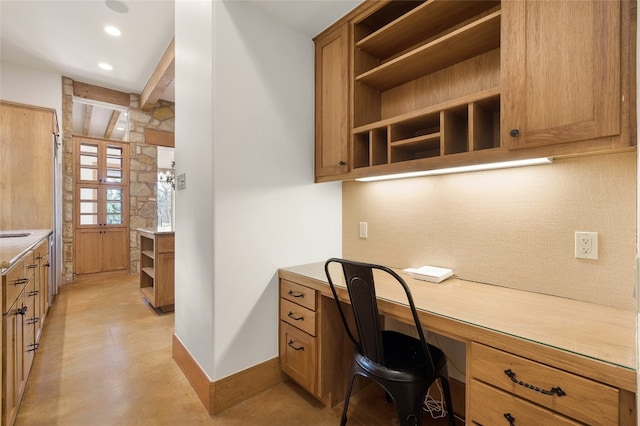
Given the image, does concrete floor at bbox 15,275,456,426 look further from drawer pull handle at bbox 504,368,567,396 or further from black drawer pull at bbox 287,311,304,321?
drawer pull handle at bbox 504,368,567,396

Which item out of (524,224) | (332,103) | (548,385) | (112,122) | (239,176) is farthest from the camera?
(112,122)

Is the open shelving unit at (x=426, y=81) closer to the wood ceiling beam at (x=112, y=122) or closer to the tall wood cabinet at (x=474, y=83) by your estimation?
the tall wood cabinet at (x=474, y=83)

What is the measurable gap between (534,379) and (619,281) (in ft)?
2.26

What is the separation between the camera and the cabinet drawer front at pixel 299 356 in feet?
5.82

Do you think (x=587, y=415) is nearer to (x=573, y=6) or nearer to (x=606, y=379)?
(x=606, y=379)

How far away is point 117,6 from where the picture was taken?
2.95m

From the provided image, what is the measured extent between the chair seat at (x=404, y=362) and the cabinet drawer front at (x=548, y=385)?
267mm

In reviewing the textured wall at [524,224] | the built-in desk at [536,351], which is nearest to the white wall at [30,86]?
the textured wall at [524,224]

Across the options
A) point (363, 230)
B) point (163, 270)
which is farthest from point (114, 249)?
point (363, 230)

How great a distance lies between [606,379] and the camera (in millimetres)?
802

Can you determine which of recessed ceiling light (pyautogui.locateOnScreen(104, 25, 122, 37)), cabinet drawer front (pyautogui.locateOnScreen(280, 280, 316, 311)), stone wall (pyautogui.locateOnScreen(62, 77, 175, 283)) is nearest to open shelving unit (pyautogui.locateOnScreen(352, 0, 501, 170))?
cabinet drawer front (pyautogui.locateOnScreen(280, 280, 316, 311))

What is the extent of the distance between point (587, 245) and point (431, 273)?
0.68 m

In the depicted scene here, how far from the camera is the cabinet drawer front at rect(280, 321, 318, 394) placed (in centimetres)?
177

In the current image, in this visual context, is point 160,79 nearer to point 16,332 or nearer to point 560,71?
point 16,332
